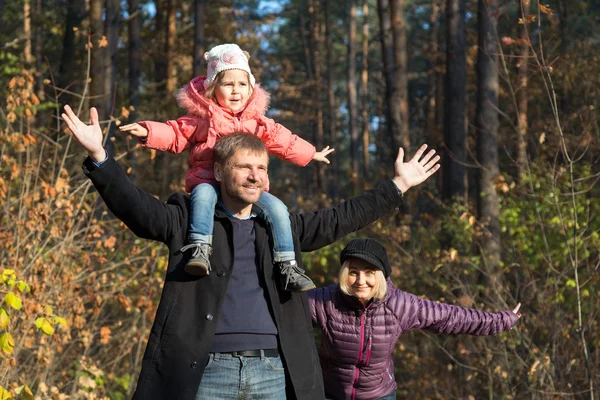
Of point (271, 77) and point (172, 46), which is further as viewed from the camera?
point (271, 77)

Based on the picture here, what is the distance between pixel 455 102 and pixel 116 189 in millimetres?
11014

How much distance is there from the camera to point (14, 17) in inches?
815

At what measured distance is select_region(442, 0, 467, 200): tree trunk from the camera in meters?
13.7

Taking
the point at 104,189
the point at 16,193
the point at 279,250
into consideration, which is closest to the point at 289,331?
the point at 279,250

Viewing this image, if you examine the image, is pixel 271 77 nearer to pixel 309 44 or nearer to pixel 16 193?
pixel 309 44

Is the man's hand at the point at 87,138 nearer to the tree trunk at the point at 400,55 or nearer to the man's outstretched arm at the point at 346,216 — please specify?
the man's outstretched arm at the point at 346,216

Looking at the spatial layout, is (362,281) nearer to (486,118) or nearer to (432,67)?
(486,118)

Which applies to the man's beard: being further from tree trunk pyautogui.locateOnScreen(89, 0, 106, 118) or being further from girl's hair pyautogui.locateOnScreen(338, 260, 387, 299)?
tree trunk pyautogui.locateOnScreen(89, 0, 106, 118)

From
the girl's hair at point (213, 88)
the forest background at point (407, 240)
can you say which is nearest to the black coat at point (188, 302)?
the girl's hair at point (213, 88)

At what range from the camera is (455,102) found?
1404cm

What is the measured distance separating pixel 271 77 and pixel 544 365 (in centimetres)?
2574

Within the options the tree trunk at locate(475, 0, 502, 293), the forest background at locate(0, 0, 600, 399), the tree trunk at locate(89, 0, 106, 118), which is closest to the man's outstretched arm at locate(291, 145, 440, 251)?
the forest background at locate(0, 0, 600, 399)

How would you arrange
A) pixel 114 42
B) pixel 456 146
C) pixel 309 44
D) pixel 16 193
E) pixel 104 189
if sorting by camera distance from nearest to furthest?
pixel 104 189, pixel 16 193, pixel 114 42, pixel 456 146, pixel 309 44

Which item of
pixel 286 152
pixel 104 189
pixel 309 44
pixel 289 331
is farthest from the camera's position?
pixel 309 44
